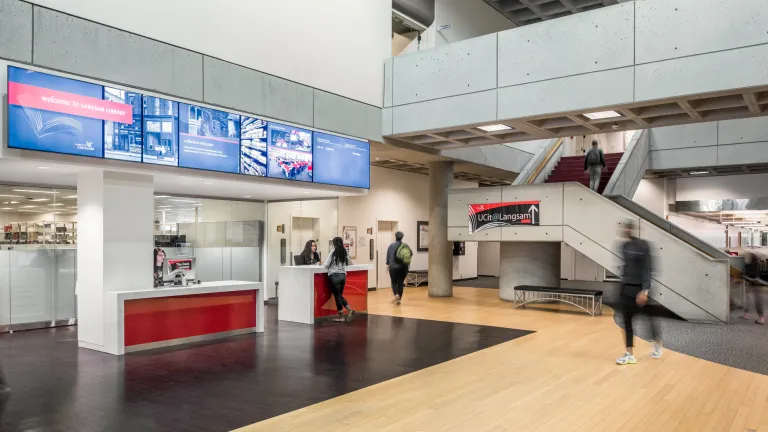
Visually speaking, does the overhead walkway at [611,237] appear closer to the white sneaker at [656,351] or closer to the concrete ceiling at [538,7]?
the white sneaker at [656,351]

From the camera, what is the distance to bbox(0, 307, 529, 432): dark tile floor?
4730 mm

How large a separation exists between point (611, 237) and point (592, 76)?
3.86 metres

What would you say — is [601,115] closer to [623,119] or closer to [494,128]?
[623,119]

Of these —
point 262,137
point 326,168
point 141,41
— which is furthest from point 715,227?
point 141,41

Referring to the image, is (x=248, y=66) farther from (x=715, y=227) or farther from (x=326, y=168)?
(x=715, y=227)

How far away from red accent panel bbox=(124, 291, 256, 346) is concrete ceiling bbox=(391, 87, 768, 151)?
5.04m

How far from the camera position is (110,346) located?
7.26m

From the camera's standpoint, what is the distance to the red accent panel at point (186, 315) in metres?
7.39

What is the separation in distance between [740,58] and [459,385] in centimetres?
618

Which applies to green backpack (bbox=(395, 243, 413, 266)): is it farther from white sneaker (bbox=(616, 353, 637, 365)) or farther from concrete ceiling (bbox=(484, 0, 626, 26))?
concrete ceiling (bbox=(484, 0, 626, 26))

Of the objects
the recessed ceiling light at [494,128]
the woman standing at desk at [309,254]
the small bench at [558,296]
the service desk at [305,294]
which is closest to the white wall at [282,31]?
the recessed ceiling light at [494,128]

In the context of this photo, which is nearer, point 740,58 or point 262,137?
point 740,58

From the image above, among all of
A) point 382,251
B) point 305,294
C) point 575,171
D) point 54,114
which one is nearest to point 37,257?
point 54,114

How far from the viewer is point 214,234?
39.0ft
